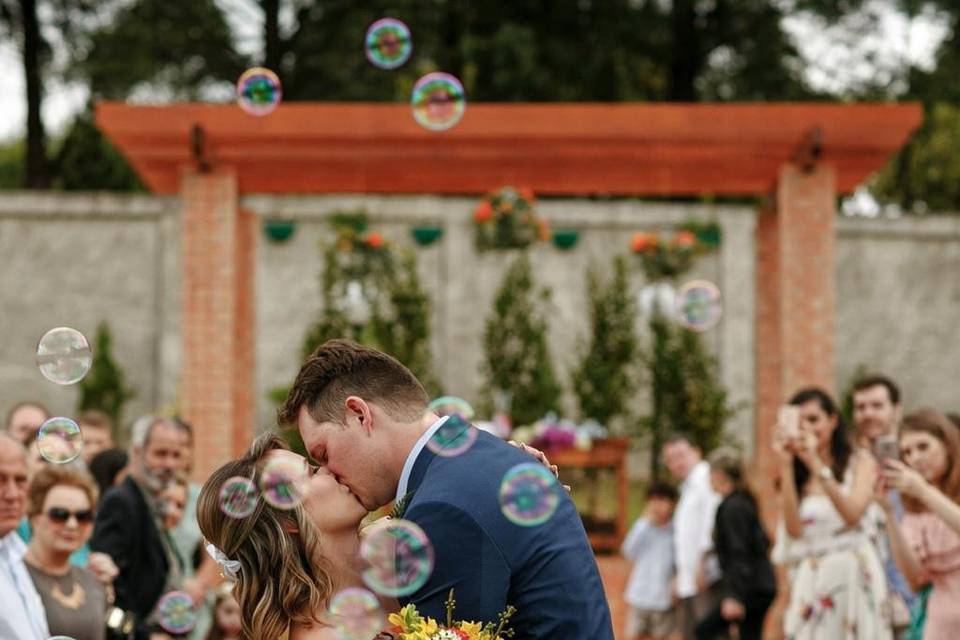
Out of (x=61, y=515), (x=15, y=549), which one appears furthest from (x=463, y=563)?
(x=61, y=515)

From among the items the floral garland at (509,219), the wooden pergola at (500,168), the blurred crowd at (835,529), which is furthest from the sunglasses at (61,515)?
the floral garland at (509,219)

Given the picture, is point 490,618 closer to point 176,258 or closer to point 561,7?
point 176,258

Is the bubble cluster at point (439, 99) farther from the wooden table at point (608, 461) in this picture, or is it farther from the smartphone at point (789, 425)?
the wooden table at point (608, 461)

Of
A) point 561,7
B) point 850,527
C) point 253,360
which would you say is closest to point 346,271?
point 253,360

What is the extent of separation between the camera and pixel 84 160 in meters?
24.1

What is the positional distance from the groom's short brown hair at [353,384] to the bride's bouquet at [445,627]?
0.49 m

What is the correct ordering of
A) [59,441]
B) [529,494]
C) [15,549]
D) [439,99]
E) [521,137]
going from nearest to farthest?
[529,494]
[15,549]
[59,441]
[439,99]
[521,137]

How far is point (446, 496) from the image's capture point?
301 centimetres

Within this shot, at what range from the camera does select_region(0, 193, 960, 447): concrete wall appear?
1476 centimetres

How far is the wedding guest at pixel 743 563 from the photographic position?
8.32 meters

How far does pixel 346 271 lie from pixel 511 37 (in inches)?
401

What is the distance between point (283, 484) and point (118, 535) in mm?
2927

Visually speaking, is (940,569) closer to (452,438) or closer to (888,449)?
(888,449)

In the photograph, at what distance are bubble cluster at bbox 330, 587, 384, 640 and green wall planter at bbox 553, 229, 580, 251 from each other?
11112 mm
